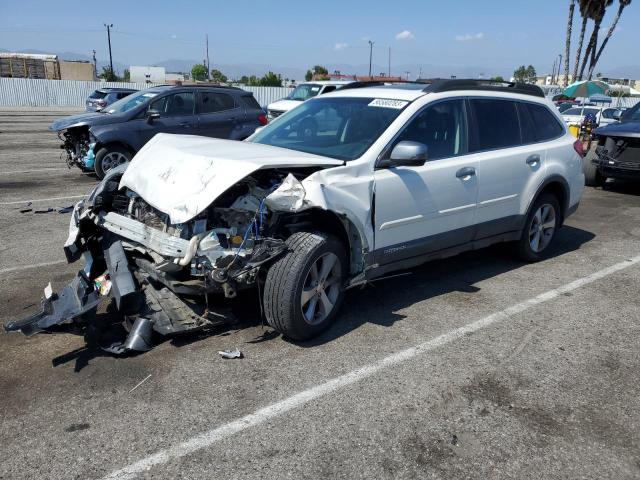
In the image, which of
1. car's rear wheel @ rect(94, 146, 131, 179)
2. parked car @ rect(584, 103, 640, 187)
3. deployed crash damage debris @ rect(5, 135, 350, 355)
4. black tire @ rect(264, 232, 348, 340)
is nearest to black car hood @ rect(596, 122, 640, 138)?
parked car @ rect(584, 103, 640, 187)

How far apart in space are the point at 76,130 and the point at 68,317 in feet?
26.5

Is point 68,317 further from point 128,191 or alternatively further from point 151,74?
point 151,74

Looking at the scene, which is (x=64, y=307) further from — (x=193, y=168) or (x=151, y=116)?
A: (x=151, y=116)

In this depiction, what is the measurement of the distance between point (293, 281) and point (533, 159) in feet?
10.8

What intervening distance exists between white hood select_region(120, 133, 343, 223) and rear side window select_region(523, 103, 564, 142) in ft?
9.45

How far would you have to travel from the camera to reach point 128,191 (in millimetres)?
4668

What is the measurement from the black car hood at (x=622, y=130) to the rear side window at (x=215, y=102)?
7344mm

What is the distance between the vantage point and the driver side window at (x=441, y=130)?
15.5 ft

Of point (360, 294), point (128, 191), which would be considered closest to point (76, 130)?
point (128, 191)

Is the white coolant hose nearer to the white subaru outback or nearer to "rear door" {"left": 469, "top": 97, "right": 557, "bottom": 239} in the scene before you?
the white subaru outback

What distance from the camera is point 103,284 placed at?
4.52 metres

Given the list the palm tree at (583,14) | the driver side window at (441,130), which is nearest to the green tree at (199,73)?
the palm tree at (583,14)

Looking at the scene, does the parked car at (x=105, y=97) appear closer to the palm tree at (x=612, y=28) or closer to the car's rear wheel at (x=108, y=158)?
the car's rear wheel at (x=108, y=158)

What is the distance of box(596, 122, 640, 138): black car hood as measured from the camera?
9887mm
